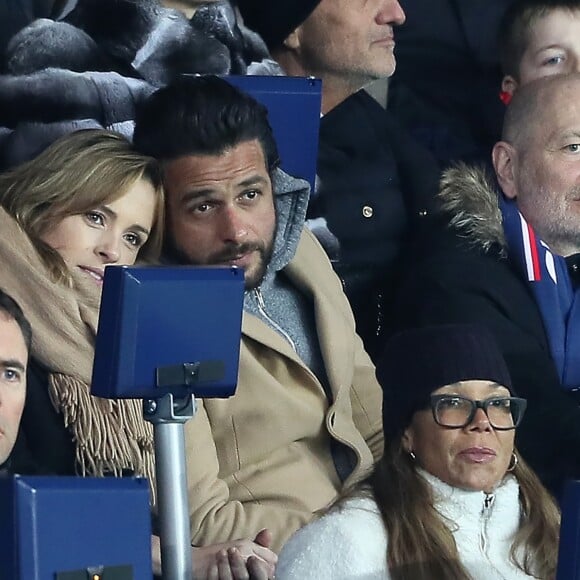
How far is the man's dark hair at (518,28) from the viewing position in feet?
11.0

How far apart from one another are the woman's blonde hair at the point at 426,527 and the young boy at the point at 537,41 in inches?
36.8

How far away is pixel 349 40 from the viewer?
3.18 m

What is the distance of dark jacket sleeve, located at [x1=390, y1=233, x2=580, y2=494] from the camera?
2916mm

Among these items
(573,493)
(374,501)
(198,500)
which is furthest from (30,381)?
(573,493)

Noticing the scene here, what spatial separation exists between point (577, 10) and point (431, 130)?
0.33 meters

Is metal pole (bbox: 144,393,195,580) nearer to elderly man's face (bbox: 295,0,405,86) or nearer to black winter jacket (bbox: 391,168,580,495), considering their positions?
black winter jacket (bbox: 391,168,580,495)

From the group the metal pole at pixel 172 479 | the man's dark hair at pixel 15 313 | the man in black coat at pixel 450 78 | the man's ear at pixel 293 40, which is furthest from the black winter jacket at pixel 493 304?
the metal pole at pixel 172 479

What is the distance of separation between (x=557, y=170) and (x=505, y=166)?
85mm

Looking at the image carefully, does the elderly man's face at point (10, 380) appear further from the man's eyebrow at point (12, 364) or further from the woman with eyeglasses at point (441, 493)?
the woman with eyeglasses at point (441, 493)

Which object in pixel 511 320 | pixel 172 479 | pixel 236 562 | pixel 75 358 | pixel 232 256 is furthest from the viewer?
pixel 511 320

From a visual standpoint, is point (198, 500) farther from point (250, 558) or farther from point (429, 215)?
point (429, 215)

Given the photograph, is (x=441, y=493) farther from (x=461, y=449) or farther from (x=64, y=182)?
(x=64, y=182)

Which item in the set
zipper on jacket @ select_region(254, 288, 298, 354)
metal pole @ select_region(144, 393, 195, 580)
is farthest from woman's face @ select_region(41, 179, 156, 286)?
metal pole @ select_region(144, 393, 195, 580)

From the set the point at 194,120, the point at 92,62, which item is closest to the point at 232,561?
the point at 194,120
